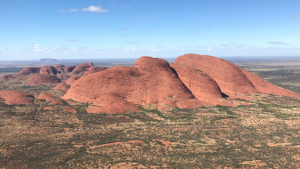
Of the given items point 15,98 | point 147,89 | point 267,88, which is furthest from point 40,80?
point 267,88

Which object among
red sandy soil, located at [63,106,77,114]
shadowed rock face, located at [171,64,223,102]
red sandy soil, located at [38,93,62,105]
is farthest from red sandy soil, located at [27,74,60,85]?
shadowed rock face, located at [171,64,223,102]

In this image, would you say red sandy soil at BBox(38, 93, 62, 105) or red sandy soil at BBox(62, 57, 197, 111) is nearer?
red sandy soil at BBox(38, 93, 62, 105)

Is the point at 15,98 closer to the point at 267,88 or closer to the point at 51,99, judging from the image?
the point at 51,99

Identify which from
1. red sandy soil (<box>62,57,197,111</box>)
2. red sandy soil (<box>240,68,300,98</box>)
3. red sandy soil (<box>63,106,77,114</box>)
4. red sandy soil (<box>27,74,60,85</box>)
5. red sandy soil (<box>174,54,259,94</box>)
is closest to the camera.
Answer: red sandy soil (<box>63,106,77,114</box>)

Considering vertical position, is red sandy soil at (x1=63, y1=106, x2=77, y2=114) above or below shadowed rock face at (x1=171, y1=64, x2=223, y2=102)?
below

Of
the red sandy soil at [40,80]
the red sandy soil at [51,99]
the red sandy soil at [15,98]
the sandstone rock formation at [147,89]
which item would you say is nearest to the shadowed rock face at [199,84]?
the sandstone rock formation at [147,89]

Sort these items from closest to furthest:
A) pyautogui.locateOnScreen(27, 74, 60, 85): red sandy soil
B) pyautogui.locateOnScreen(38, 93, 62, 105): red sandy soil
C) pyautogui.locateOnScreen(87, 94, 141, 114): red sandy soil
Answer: pyautogui.locateOnScreen(87, 94, 141, 114): red sandy soil → pyautogui.locateOnScreen(38, 93, 62, 105): red sandy soil → pyautogui.locateOnScreen(27, 74, 60, 85): red sandy soil

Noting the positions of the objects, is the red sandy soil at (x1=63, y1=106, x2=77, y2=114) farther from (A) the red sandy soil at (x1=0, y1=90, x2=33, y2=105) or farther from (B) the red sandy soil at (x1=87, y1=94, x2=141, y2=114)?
(A) the red sandy soil at (x1=0, y1=90, x2=33, y2=105)

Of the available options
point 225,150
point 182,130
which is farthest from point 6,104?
point 225,150
